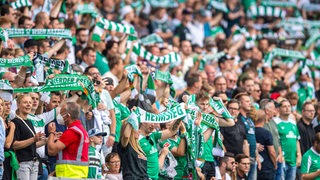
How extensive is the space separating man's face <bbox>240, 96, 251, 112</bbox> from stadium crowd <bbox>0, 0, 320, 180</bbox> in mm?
22

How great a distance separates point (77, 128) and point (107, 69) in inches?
231

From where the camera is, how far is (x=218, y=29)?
27.7 metres

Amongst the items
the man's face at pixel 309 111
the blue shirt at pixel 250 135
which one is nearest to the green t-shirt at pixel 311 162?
the blue shirt at pixel 250 135

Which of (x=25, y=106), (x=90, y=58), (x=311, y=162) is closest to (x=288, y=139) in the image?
(x=311, y=162)

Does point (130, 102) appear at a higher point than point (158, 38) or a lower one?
lower

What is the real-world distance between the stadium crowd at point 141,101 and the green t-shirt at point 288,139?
23 mm

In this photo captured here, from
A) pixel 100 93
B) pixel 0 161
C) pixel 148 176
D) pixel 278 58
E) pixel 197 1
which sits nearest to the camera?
pixel 0 161

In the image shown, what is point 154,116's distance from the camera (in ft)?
51.5

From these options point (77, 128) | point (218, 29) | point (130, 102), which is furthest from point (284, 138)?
point (218, 29)

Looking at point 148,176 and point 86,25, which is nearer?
point 148,176

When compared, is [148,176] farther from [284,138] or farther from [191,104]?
[284,138]

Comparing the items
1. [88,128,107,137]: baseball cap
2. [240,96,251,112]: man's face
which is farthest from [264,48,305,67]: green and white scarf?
[88,128,107,137]: baseball cap

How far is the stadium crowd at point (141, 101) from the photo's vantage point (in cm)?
1522

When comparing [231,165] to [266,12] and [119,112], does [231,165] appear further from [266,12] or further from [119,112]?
[266,12]
